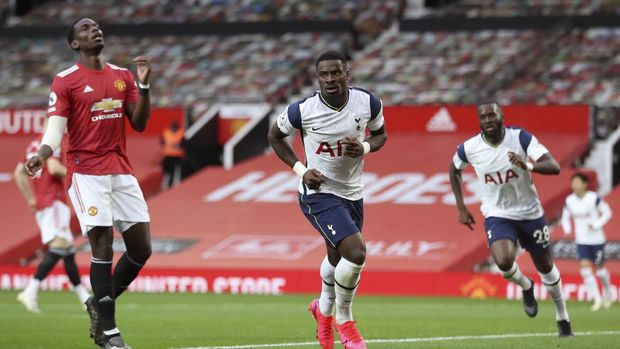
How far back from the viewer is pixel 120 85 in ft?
37.3

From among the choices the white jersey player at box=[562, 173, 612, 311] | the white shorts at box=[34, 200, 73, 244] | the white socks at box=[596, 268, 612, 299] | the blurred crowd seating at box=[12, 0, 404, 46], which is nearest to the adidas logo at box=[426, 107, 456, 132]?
the blurred crowd seating at box=[12, 0, 404, 46]

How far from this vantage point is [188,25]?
132ft

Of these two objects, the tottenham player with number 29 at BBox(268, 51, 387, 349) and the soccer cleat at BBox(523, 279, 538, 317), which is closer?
the tottenham player with number 29 at BBox(268, 51, 387, 349)

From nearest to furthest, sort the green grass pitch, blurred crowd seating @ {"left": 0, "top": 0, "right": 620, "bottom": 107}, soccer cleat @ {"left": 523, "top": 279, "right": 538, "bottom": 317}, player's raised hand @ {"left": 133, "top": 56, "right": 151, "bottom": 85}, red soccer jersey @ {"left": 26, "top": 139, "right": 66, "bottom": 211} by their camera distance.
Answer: player's raised hand @ {"left": 133, "top": 56, "right": 151, "bottom": 85}
the green grass pitch
soccer cleat @ {"left": 523, "top": 279, "right": 538, "bottom": 317}
red soccer jersey @ {"left": 26, "top": 139, "right": 66, "bottom": 211}
blurred crowd seating @ {"left": 0, "top": 0, "right": 620, "bottom": 107}

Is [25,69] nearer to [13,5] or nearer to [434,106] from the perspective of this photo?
[13,5]

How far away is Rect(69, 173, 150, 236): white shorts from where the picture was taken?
36.6ft

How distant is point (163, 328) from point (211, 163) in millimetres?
18577

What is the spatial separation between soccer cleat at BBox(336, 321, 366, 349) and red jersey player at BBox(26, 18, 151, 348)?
1.81 metres

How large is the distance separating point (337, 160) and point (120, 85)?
1.92 metres

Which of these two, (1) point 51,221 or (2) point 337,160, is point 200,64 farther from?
(2) point 337,160

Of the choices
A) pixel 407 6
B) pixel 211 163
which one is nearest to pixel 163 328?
pixel 211 163

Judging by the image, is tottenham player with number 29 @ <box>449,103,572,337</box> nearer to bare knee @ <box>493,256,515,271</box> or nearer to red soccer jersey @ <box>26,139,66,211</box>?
bare knee @ <box>493,256,515,271</box>

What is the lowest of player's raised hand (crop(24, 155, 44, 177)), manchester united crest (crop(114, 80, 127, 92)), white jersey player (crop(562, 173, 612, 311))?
white jersey player (crop(562, 173, 612, 311))

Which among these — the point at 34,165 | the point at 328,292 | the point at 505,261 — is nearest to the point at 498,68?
the point at 505,261
